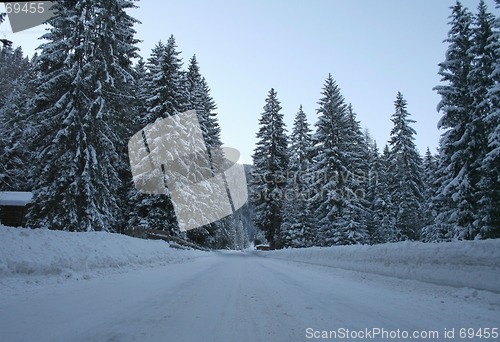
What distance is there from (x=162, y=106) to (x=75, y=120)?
385 inches

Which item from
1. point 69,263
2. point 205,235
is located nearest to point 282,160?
point 205,235

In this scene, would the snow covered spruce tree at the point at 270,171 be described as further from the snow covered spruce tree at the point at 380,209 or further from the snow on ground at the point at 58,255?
the snow on ground at the point at 58,255

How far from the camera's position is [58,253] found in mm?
5582

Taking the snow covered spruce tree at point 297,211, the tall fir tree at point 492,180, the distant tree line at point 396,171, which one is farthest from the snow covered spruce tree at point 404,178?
the tall fir tree at point 492,180

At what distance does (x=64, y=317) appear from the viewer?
296 cm

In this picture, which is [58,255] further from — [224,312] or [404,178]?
[404,178]

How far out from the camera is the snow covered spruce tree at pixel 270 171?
3259 centimetres

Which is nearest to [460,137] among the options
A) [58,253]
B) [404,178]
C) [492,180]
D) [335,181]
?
[492,180]

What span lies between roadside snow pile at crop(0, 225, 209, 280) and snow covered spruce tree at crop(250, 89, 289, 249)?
24.4m

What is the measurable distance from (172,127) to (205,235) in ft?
34.8

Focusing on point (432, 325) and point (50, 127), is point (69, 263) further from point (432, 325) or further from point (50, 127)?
point (50, 127)

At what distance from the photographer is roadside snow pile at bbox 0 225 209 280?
4.72 meters

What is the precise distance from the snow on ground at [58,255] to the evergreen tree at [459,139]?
55.9 ft

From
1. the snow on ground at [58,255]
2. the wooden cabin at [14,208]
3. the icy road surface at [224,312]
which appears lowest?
the icy road surface at [224,312]
